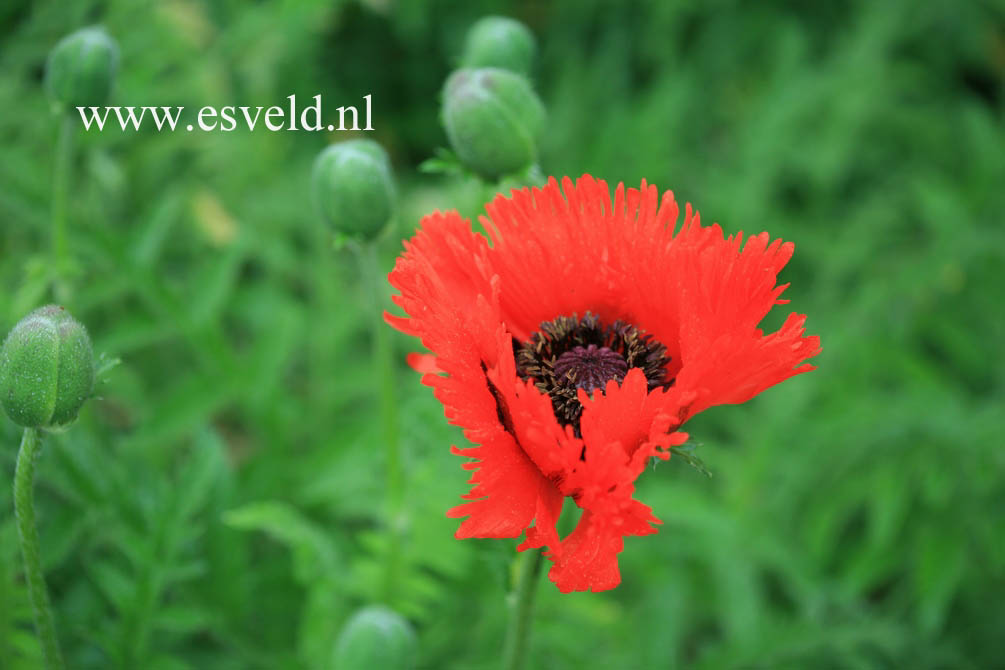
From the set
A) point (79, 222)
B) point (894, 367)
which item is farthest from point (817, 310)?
point (79, 222)

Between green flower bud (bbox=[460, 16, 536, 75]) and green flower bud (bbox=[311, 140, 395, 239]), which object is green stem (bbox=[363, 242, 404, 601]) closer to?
green flower bud (bbox=[311, 140, 395, 239])

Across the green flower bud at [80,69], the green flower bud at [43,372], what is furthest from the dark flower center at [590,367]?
the green flower bud at [80,69]

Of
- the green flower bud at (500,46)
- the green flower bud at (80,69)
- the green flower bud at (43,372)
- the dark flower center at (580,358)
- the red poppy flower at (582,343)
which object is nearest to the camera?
the red poppy flower at (582,343)

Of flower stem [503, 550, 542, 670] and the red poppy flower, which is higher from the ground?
the red poppy flower

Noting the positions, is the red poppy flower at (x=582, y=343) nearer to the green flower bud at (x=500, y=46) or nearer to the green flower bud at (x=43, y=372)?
the green flower bud at (x=43, y=372)

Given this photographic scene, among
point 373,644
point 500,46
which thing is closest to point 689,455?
point 373,644

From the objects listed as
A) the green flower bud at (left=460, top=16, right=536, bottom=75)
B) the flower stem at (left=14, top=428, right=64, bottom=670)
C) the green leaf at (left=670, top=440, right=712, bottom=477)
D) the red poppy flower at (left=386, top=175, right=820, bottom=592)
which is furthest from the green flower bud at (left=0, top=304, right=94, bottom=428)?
the green flower bud at (left=460, top=16, right=536, bottom=75)

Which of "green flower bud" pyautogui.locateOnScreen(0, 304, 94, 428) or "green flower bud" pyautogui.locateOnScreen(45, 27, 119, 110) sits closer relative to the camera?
"green flower bud" pyautogui.locateOnScreen(0, 304, 94, 428)

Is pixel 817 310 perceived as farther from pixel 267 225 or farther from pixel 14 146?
pixel 14 146
